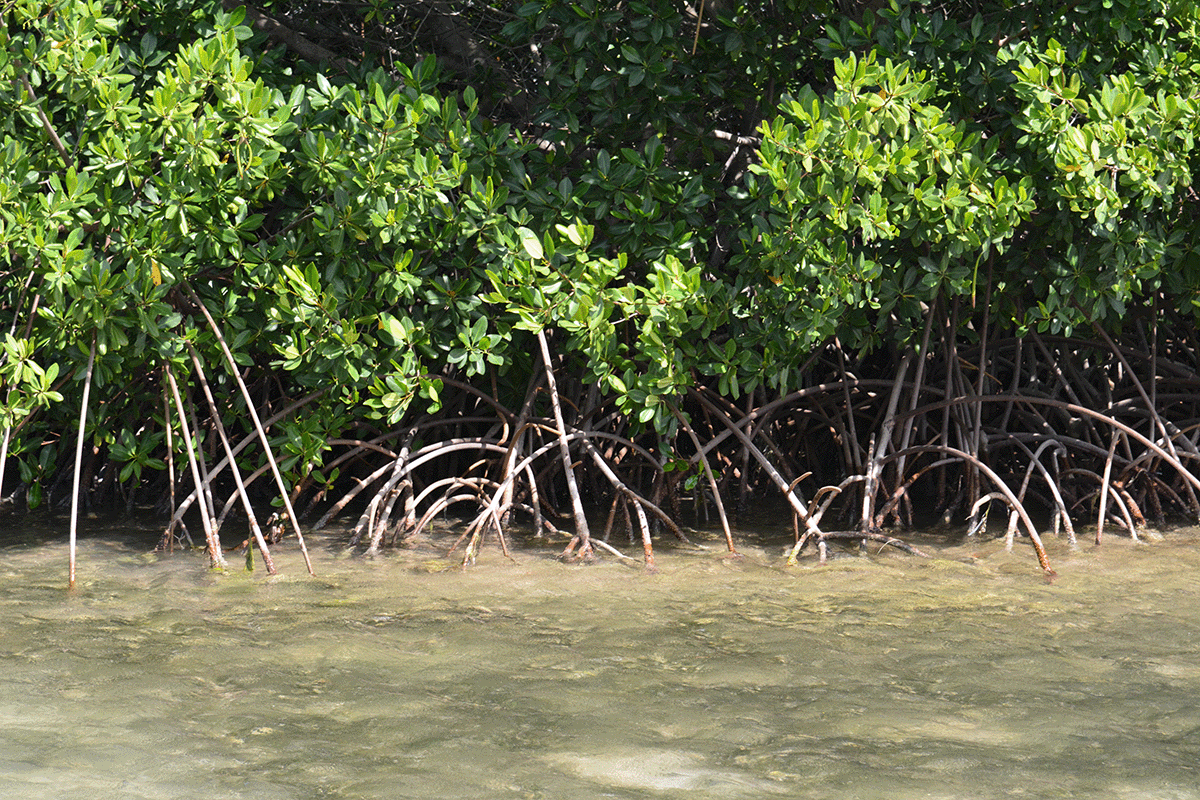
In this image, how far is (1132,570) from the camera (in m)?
4.21

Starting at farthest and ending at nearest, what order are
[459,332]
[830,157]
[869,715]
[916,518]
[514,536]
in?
[916,518]
[514,536]
[459,332]
[830,157]
[869,715]

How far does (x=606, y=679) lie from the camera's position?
10.4ft

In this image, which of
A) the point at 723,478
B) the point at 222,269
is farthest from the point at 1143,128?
the point at 222,269

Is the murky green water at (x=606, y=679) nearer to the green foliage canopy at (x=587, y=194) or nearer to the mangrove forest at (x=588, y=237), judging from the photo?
the mangrove forest at (x=588, y=237)

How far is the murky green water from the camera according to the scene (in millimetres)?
2555

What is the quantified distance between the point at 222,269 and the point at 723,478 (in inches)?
89.7

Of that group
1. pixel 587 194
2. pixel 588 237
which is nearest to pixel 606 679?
pixel 588 237

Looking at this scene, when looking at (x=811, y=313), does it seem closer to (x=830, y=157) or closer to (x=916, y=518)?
(x=830, y=157)

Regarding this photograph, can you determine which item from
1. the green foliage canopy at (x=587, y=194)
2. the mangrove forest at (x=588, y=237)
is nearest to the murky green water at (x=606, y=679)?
the mangrove forest at (x=588, y=237)

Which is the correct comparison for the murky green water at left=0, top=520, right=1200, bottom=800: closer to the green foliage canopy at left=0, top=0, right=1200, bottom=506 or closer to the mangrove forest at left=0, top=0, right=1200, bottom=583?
the mangrove forest at left=0, top=0, right=1200, bottom=583

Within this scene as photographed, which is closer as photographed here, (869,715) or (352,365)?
(869,715)

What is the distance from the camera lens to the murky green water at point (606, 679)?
255cm

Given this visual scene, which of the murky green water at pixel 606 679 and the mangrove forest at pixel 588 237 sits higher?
the mangrove forest at pixel 588 237

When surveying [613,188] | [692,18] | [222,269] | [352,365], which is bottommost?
[352,365]
